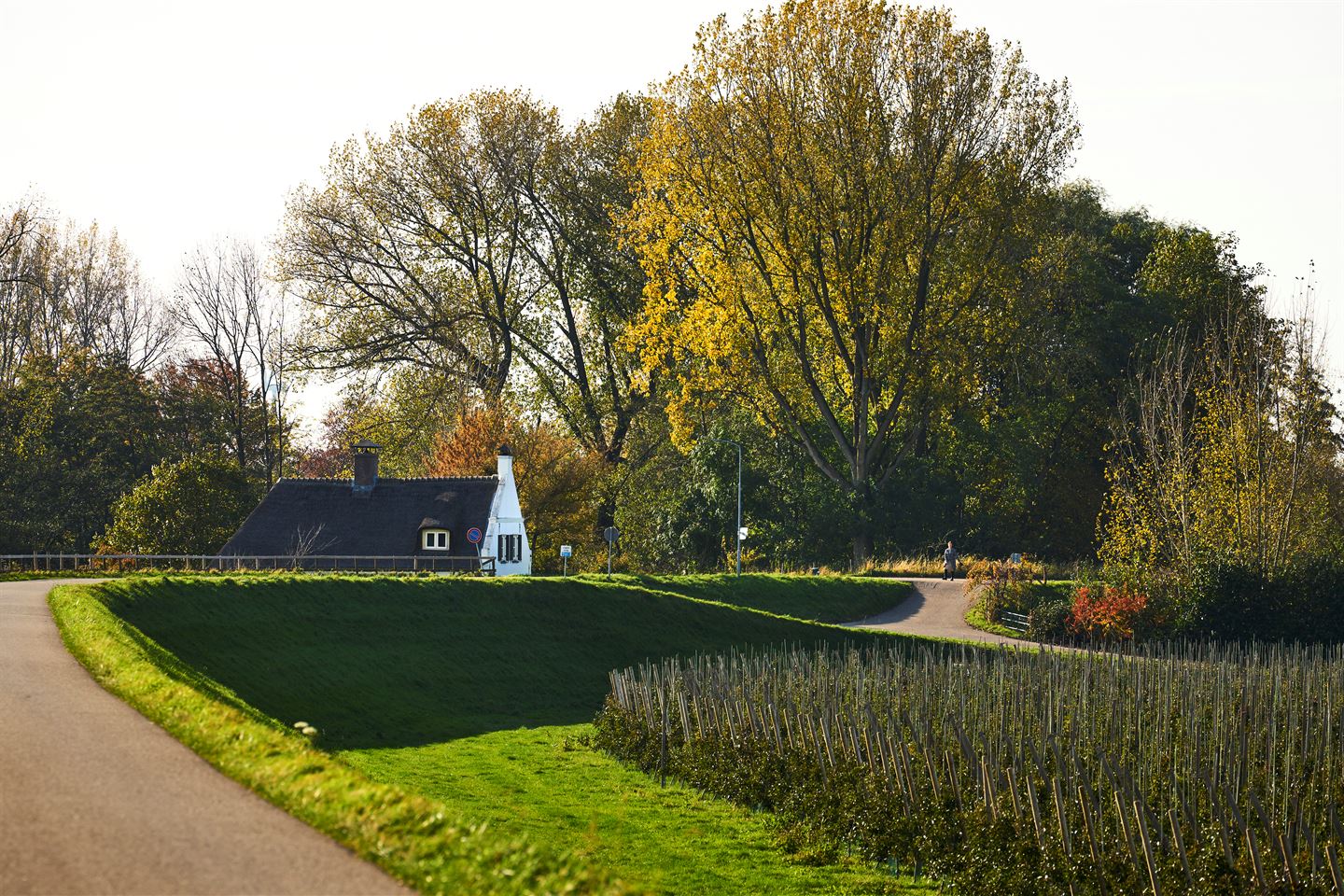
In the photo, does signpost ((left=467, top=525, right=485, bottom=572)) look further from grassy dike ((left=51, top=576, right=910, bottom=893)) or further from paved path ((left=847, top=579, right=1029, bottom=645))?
paved path ((left=847, top=579, right=1029, bottom=645))

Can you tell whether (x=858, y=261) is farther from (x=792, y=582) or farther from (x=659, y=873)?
(x=659, y=873)

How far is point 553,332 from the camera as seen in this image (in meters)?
64.3

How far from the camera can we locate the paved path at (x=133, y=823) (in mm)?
8508

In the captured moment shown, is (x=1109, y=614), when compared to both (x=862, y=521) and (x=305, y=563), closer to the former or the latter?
(x=862, y=521)

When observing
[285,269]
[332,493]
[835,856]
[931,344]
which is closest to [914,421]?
[931,344]

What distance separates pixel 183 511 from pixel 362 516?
6421mm

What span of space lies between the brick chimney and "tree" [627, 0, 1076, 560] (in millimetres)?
10652

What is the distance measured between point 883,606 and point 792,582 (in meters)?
3.18

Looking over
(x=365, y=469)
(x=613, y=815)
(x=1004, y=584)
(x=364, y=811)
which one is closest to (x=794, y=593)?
(x=1004, y=584)

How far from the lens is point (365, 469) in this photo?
176 ft

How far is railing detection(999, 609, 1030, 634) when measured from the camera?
44.1 m

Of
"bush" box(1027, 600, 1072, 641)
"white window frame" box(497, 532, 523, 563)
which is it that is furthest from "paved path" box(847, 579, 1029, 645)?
"white window frame" box(497, 532, 523, 563)

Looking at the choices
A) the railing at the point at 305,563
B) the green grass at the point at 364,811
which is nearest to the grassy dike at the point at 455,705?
the green grass at the point at 364,811

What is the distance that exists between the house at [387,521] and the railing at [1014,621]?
17170mm
